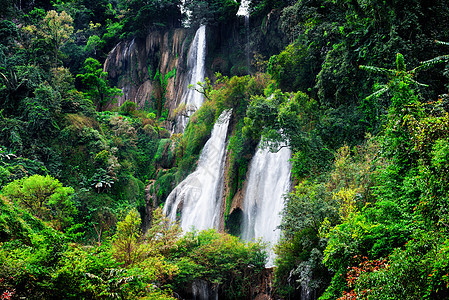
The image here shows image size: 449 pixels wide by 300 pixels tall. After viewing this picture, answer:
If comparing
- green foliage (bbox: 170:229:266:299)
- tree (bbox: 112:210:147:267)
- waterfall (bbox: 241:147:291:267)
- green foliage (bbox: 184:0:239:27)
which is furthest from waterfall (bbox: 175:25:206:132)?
tree (bbox: 112:210:147:267)

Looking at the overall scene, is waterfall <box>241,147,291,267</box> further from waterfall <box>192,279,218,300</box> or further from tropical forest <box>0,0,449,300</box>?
waterfall <box>192,279,218,300</box>

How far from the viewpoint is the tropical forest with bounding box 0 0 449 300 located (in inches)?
293

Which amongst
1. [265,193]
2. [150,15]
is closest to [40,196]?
[265,193]

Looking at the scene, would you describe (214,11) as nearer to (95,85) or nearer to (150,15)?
(150,15)

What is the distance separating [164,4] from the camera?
3975 centimetres

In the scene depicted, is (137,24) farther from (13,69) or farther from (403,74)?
(403,74)

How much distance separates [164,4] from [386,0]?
3111cm

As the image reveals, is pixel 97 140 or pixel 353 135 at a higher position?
pixel 97 140

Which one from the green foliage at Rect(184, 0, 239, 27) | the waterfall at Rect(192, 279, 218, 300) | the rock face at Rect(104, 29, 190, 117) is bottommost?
the waterfall at Rect(192, 279, 218, 300)

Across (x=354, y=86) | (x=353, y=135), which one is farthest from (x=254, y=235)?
(x=354, y=86)

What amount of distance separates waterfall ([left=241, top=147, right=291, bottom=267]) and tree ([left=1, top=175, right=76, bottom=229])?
1083 cm

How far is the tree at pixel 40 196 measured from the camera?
17.4m

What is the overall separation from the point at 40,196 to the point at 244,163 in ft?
40.5

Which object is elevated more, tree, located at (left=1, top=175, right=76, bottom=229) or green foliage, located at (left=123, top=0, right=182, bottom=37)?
green foliage, located at (left=123, top=0, right=182, bottom=37)
